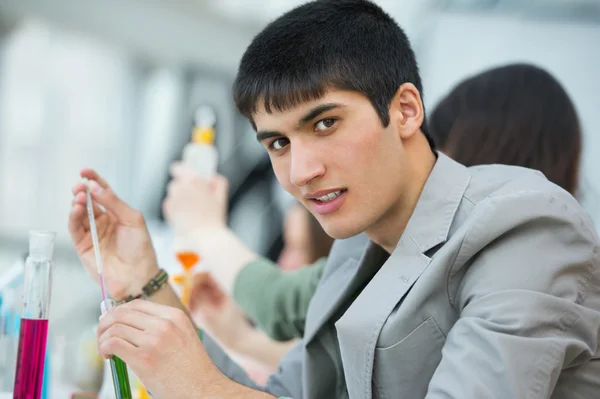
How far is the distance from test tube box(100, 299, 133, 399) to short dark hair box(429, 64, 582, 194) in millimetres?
914

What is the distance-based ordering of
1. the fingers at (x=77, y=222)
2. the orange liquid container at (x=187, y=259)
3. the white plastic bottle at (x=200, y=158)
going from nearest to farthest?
the fingers at (x=77, y=222), the orange liquid container at (x=187, y=259), the white plastic bottle at (x=200, y=158)

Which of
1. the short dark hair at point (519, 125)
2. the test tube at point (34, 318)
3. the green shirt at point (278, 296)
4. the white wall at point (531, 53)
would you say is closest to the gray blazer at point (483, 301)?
the test tube at point (34, 318)

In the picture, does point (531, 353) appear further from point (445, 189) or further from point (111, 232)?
point (111, 232)

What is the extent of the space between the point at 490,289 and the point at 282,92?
38cm

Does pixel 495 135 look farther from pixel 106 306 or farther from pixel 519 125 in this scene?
pixel 106 306

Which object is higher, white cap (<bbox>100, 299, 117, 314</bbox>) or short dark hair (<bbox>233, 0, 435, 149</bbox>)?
short dark hair (<bbox>233, 0, 435, 149</bbox>)

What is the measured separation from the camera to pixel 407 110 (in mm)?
986

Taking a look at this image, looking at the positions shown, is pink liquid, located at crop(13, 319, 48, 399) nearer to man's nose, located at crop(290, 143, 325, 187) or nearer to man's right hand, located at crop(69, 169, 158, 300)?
man's right hand, located at crop(69, 169, 158, 300)

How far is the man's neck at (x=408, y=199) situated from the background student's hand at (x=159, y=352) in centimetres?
36

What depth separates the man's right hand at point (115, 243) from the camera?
1.12 meters

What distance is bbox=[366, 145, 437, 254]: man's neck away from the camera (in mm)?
991

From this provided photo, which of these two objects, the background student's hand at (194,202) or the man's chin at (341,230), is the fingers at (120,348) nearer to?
the man's chin at (341,230)

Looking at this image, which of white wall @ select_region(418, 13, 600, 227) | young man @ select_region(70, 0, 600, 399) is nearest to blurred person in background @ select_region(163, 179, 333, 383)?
young man @ select_region(70, 0, 600, 399)

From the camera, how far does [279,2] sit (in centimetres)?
363
